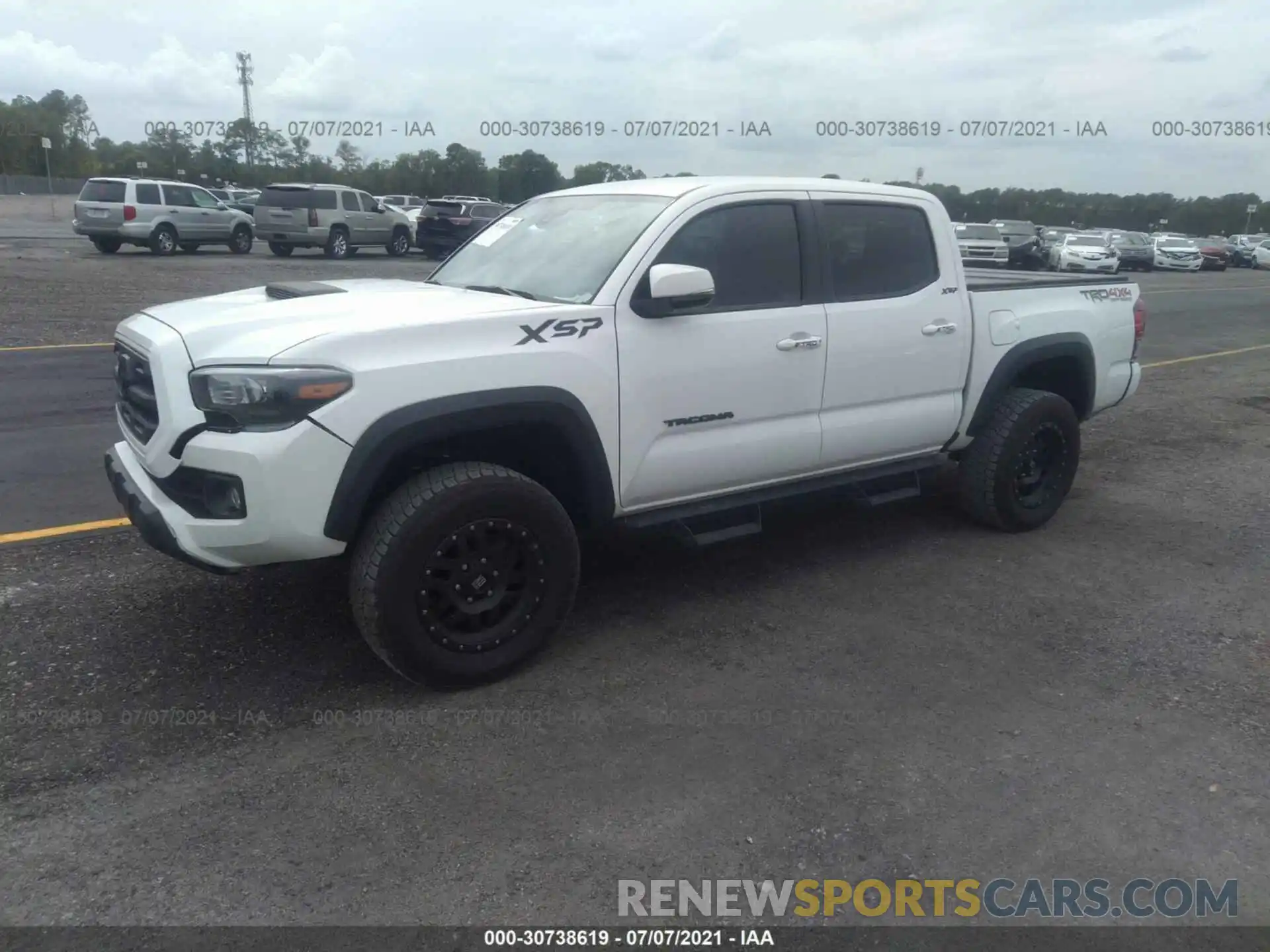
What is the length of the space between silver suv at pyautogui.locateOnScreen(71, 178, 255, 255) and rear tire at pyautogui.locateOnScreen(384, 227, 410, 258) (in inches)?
134

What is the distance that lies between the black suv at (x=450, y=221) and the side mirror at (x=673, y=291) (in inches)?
844

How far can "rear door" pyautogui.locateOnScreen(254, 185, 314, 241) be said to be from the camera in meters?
24.1

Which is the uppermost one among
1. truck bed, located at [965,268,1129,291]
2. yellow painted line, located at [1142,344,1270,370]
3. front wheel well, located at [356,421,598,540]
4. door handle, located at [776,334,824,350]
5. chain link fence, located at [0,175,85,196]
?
chain link fence, located at [0,175,85,196]

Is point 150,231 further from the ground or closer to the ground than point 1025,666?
further from the ground

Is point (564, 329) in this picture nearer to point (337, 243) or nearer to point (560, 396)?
point (560, 396)

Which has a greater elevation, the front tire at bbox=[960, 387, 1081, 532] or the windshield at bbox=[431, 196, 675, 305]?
the windshield at bbox=[431, 196, 675, 305]

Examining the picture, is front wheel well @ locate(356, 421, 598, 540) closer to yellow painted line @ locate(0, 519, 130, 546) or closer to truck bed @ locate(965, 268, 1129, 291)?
yellow painted line @ locate(0, 519, 130, 546)

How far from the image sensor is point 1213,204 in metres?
68.7

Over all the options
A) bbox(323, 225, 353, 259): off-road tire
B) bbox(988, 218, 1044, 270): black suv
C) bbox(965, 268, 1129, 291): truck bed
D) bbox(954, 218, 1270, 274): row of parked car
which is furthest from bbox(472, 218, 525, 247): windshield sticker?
bbox(988, 218, 1044, 270): black suv

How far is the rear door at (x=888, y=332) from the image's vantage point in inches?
192

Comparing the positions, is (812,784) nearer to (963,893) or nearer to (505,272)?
(963,893)

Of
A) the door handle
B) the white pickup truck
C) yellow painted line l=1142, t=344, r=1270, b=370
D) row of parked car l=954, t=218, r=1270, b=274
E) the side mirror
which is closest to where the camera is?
the white pickup truck

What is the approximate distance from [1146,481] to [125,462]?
6.45 m

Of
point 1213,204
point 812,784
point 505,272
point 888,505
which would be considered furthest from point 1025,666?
point 1213,204
